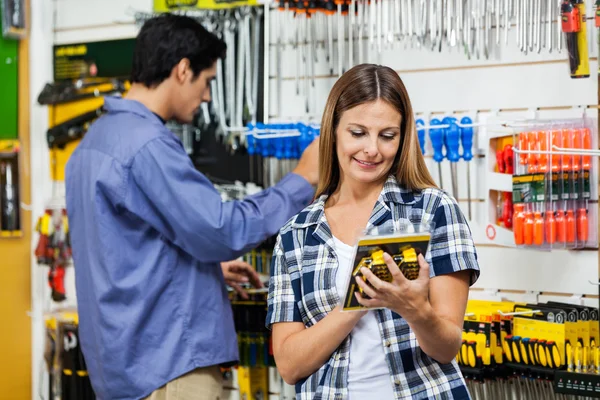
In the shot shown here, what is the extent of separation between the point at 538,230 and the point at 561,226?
0.08 m

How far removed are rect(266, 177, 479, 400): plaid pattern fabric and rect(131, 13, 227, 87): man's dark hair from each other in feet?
3.43

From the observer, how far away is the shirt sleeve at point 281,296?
6.11ft

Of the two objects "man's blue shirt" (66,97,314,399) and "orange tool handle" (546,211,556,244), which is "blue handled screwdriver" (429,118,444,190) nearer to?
"orange tool handle" (546,211,556,244)

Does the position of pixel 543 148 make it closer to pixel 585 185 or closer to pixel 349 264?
pixel 585 185

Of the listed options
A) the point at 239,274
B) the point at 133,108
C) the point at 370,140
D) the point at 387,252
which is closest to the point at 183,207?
the point at 133,108

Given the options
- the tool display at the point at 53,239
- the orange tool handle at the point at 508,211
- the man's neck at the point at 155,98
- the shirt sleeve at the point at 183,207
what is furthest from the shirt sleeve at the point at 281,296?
the tool display at the point at 53,239

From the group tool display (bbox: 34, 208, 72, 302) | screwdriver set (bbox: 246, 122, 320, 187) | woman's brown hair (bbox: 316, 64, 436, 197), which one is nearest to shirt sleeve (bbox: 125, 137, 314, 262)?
screwdriver set (bbox: 246, 122, 320, 187)

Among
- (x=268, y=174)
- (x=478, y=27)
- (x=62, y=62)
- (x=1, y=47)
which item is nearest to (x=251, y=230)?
(x=268, y=174)

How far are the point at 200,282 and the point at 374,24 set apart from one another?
4.19ft

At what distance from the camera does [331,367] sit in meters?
1.79

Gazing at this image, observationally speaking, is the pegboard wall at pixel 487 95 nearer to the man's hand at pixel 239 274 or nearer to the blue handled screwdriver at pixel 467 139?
the blue handled screwdriver at pixel 467 139

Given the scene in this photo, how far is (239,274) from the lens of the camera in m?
3.20

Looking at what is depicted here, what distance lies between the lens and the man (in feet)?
8.54

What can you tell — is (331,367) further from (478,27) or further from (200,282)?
(478,27)
